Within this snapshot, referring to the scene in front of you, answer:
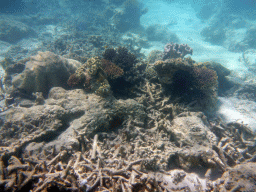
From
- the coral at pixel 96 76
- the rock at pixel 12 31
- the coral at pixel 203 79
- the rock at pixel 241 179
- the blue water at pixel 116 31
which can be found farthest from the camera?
the rock at pixel 12 31

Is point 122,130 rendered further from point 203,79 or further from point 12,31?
point 12,31

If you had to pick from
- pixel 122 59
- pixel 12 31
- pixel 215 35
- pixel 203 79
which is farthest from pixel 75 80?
pixel 215 35

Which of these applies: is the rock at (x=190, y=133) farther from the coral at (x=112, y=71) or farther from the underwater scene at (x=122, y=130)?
the coral at (x=112, y=71)

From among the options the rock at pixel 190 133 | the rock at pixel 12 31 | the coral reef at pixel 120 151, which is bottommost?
the coral reef at pixel 120 151

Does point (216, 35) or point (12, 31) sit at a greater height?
point (216, 35)

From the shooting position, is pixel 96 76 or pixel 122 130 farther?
pixel 96 76

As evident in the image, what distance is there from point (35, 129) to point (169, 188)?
3.28 meters

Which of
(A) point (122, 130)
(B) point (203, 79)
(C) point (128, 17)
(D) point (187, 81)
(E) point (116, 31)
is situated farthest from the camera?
(C) point (128, 17)

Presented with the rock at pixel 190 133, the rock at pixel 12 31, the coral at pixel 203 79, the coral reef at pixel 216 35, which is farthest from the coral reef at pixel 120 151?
the coral reef at pixel 216 35

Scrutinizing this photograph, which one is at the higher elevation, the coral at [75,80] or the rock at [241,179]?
the coral at [75,80]

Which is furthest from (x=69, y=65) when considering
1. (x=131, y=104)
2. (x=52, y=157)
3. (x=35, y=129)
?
(x=52, y=157)

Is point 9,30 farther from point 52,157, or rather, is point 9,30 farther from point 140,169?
point 140,169

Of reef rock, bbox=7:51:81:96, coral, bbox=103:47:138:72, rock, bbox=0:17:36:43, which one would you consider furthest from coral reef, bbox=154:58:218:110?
rock, bbox=0:17:36:43

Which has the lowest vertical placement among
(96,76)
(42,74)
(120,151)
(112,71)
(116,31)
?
(120,151)
